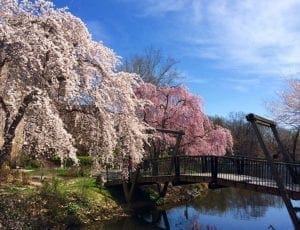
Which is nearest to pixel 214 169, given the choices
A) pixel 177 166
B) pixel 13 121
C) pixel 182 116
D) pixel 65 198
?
pixel 177 166

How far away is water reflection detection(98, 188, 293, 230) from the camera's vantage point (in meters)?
21.5

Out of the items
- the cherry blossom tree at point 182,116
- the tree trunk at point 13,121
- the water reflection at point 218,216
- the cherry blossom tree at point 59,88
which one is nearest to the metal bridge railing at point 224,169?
the water reflection at point 218,216

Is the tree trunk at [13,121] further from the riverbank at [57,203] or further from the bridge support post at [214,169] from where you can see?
the bridge support post at [214,169]

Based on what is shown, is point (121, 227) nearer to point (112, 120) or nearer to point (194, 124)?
point (112, 120)

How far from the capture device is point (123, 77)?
13992 millimetres

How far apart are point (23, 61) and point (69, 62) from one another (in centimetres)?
127

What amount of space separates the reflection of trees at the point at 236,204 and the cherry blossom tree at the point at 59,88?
509 inches

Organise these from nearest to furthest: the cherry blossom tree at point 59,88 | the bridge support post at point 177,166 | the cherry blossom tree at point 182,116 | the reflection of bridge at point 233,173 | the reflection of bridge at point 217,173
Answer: the cherry blossom tree at point 59,88
the reflection of bridge at point 233,173
the reflection of bridge at point 217,173
the bridge support post at point 177,166
the cherry blossom tree at point 182,116

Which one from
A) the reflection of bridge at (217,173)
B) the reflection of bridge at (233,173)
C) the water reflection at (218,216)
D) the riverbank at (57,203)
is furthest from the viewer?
the water reflection at (218,216)

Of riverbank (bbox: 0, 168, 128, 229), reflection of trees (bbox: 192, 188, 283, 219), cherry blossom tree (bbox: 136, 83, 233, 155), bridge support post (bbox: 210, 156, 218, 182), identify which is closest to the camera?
riverbank (bbox: 0, 168, 128, 229)

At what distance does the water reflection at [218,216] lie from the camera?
21516 millimetres

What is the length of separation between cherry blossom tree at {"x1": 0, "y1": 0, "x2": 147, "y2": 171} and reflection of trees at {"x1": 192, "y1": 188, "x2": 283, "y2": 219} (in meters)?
12.9

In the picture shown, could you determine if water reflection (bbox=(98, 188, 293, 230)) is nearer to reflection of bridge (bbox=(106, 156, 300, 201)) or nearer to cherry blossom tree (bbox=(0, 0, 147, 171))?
reflection of bridge (bbox=(106, 156, 300, 201))

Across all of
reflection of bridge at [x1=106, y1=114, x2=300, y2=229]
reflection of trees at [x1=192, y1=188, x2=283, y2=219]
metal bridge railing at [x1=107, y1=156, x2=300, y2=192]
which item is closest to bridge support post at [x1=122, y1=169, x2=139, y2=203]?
reflection of bridge at [x1=106, y1=114, x2=300, y2=229]
